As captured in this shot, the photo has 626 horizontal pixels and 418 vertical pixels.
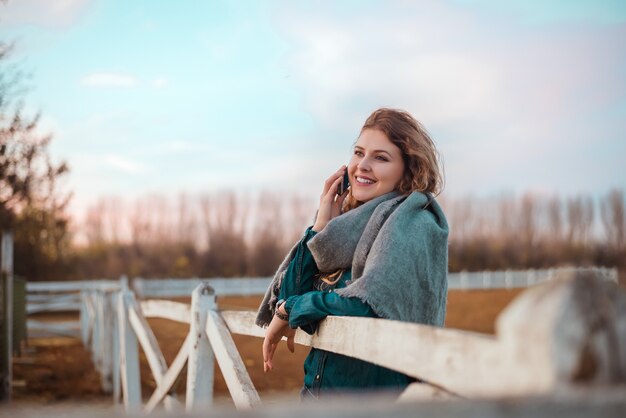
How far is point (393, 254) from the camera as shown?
2135 millimetres

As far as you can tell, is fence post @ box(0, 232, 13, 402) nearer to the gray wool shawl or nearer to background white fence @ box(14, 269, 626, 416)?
background white fence @ box(14, 269, 626, 416)

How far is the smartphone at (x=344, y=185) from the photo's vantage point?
2.62 m

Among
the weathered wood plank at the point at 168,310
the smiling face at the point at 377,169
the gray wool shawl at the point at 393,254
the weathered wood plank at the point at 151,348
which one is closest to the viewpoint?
the gray wool shawl at the point at 393,254

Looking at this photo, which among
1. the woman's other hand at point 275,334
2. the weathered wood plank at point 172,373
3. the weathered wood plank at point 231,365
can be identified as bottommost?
the weathered wood plank at point 172,373

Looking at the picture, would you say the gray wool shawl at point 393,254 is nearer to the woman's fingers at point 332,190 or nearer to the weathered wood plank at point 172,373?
the woman's fingers at point 332,190

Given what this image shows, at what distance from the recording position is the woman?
2129 mm

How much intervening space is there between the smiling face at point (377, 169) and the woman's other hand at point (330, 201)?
8 cm

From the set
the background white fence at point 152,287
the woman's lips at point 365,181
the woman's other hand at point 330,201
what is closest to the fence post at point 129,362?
the woman's other hand at point 330,201

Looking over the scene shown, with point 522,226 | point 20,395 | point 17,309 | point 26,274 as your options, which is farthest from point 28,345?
point 522,226

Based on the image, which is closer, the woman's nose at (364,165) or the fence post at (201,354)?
the woman's nose at (364,165)

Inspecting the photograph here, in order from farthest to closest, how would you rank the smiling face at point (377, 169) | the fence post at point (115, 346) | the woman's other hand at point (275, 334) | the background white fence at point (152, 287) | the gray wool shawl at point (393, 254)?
1. the background white fence at point (152, 287)
2. the fence post at point (115, 346)
3. the smiling face at point (377, 169)
4. the woman's other hand at point (275, 334)
5. the gray wool shawl at point (393, 254)

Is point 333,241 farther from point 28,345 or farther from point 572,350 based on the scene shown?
point 28,345

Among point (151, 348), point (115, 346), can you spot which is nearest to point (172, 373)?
point (151, 348)

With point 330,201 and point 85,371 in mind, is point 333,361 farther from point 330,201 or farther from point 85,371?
point 85,371
